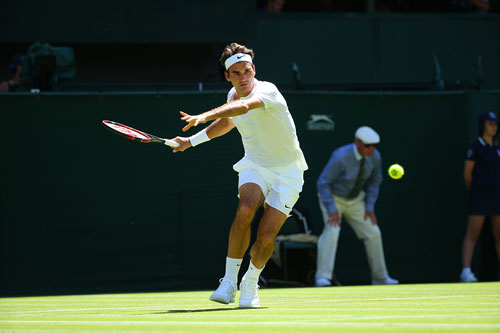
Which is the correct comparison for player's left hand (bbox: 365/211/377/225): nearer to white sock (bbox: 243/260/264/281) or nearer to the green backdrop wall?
the green backdrop wall

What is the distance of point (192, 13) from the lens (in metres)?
13.9

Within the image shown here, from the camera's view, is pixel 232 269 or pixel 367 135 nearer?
pixel 232 269

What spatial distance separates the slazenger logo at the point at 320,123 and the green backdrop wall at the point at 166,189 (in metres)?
0.03

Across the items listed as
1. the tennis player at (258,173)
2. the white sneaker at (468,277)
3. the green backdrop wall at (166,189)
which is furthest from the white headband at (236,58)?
the white sneaker at (468,277)

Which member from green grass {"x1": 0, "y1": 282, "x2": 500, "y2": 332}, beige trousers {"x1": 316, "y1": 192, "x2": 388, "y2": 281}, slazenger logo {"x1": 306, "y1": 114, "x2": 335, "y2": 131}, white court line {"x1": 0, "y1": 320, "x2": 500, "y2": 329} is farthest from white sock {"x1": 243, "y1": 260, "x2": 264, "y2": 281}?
slazenger logo {"x1": 306, "y1": 114, "x2": 335, "y2": 131}

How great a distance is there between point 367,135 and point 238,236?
14.9ft

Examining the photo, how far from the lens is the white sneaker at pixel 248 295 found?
651 cm

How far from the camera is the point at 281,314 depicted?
5.71 m

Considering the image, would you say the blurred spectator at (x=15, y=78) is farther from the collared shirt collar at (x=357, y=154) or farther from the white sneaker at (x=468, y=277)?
the white sneaker at (x=468, y=277)

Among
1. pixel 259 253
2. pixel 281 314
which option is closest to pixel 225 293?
pixel 259 253

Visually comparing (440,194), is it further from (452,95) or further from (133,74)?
(133,74)

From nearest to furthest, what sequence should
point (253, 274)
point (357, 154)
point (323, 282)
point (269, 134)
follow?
1. point (253, 274)
2. point (269, 134)
3. point (323, 282)
4. point (357, 154)

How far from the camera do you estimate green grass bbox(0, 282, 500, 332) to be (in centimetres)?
481

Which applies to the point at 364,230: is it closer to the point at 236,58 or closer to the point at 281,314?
the point at 236,58
